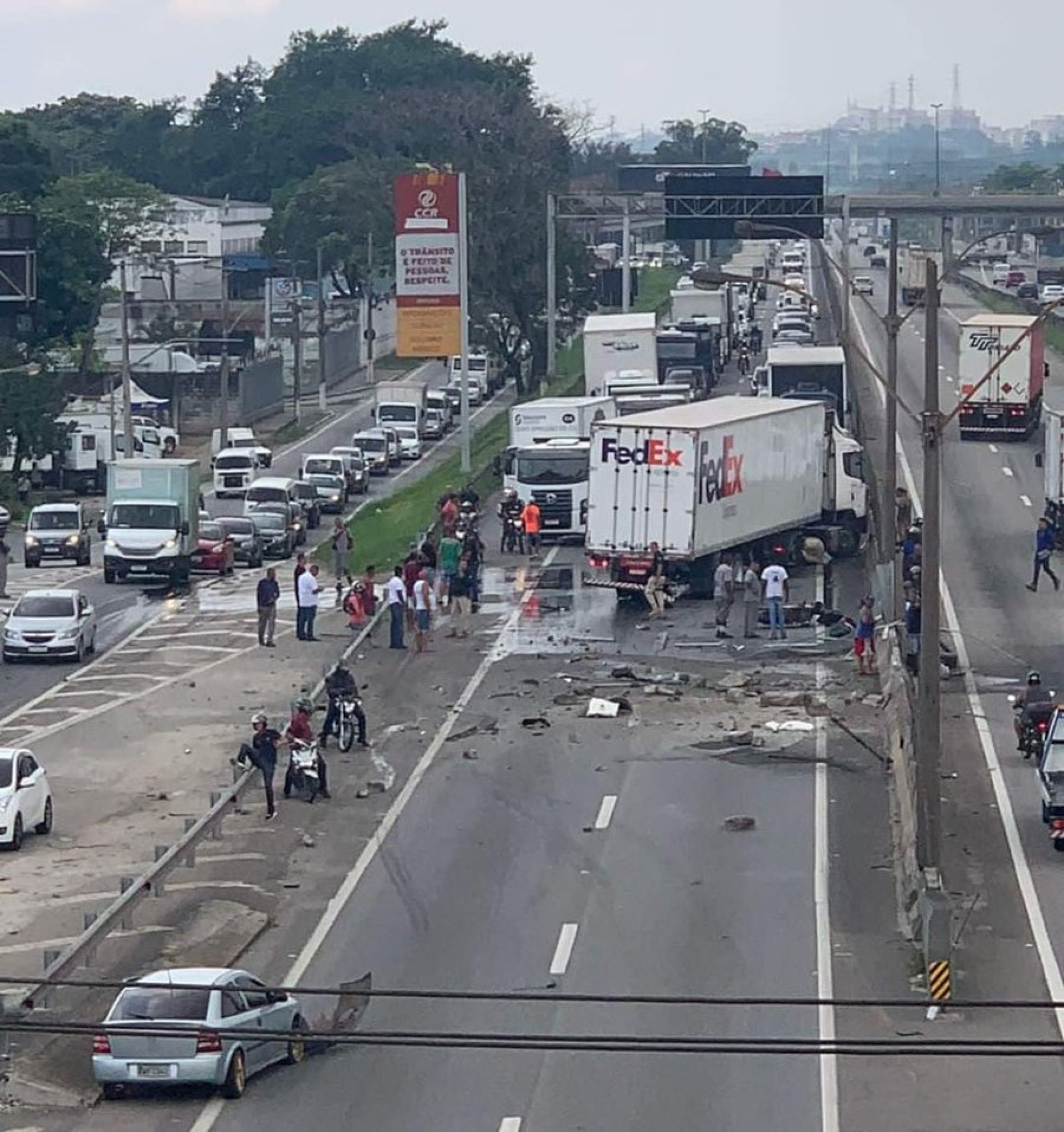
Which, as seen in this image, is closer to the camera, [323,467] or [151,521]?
[151,521]

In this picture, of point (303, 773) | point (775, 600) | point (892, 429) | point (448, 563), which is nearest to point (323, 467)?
point (448, 563)

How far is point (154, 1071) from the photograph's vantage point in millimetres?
20297

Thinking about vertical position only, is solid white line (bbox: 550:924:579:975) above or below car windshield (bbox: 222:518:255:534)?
above

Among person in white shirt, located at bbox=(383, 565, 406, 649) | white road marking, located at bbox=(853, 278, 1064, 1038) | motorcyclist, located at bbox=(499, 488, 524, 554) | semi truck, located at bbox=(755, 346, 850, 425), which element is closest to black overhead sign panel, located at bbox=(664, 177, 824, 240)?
semi truck, located at bbox=(755, 346, 850, 425)

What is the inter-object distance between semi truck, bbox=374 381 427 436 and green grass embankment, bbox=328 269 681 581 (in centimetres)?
237

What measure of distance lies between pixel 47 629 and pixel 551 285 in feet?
163

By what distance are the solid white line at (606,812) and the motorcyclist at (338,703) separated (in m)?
4.82

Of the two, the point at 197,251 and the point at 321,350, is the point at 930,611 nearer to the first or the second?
the point at 321,350

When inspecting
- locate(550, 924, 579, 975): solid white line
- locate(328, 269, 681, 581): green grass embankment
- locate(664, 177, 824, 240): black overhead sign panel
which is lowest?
locate(328, 269, 681, 581): green grass embankment

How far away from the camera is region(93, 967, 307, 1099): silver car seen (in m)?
20.2

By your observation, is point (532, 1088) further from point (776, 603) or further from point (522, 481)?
point (522, 481)

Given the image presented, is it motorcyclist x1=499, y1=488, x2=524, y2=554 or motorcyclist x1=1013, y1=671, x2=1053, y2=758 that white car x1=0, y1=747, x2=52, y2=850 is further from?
motorcyclist x1=499, y1=488, x2=524, y2=554

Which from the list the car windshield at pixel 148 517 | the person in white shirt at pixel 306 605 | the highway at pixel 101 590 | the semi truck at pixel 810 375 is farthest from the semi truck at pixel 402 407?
the person in white shirt at pixel 306 605

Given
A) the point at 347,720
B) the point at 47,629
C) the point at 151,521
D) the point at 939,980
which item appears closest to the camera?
the point at 939,980
